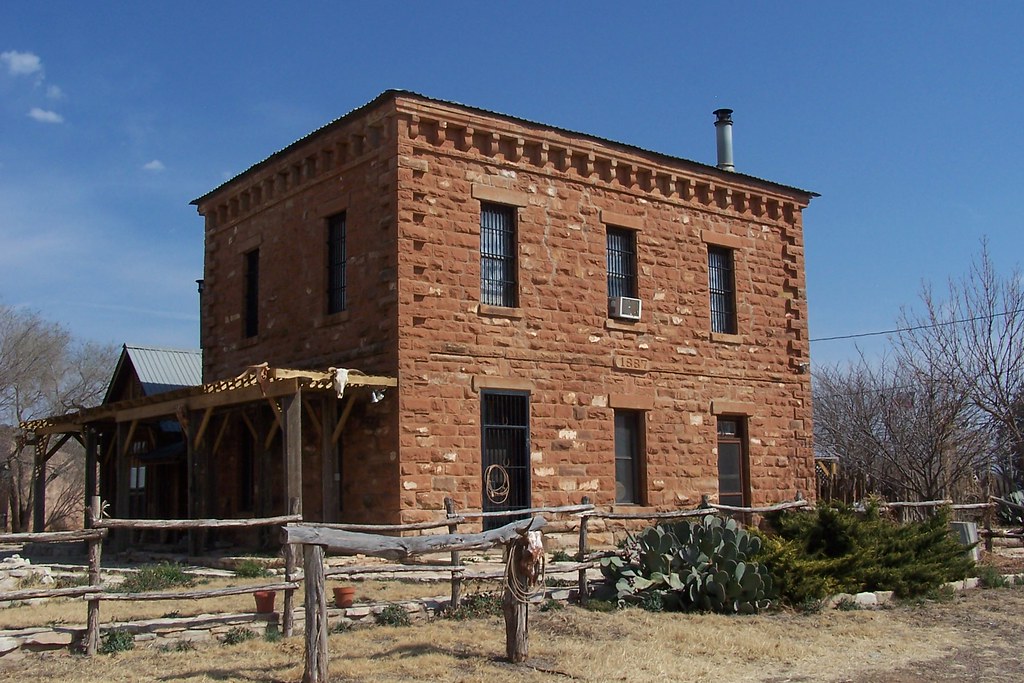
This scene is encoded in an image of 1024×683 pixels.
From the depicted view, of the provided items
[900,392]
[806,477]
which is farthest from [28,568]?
[900,392]

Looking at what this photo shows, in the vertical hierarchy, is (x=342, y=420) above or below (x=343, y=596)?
above

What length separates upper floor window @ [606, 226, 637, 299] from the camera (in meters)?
18.0

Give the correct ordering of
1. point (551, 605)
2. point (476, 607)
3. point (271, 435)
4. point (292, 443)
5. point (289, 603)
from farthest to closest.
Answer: point (271, 435) < point (292, 443) < point (551, 605) < point (476, 607) < point (289, 603)

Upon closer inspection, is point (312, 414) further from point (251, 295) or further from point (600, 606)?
point (600, 606)

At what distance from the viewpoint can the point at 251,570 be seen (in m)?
13.9

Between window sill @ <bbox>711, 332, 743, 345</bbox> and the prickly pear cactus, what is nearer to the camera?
the prickly pear cactus

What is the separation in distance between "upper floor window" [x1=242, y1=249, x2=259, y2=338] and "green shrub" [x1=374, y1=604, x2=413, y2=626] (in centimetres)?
992

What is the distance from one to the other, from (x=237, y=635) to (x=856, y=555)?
758 centimetres

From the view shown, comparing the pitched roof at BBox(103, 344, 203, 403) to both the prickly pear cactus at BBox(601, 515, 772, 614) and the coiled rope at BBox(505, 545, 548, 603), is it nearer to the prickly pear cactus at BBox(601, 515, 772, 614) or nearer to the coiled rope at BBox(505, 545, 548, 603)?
the prickly pear cactus at BBox(601, 515, 772, 614)

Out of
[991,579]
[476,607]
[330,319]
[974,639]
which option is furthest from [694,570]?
[330,319]

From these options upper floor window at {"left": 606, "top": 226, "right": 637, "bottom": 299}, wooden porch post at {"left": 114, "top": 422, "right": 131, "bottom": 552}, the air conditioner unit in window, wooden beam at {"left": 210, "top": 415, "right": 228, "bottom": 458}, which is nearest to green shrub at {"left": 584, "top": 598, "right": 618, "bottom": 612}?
the air conditioner unit in window

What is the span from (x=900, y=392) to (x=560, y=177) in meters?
13.7

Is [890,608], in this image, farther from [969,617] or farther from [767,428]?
[767,428]

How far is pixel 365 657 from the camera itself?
9.15m
